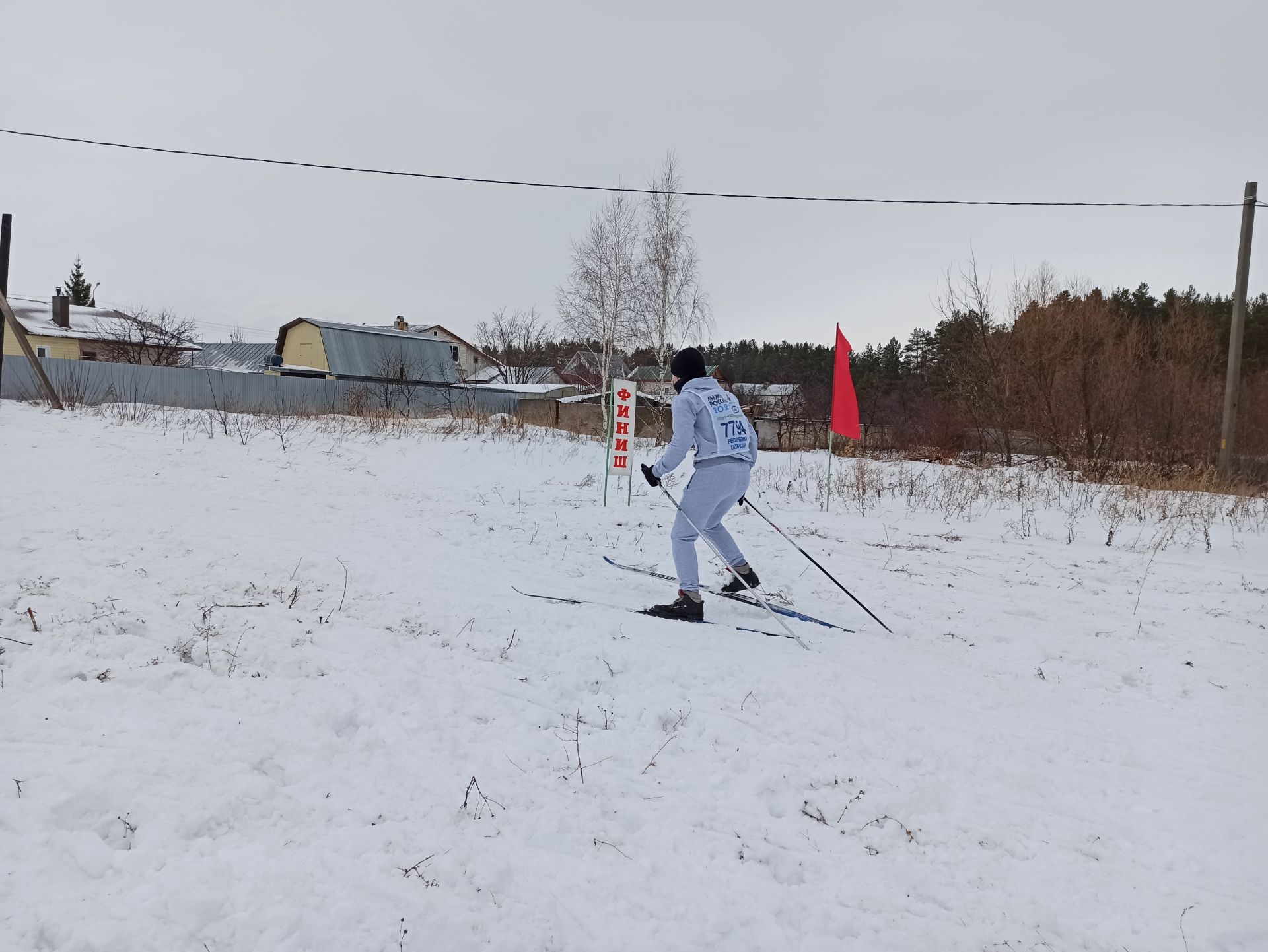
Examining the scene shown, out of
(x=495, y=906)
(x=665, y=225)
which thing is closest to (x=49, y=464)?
(x=495, y=906)

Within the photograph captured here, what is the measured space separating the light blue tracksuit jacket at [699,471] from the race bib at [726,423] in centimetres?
1

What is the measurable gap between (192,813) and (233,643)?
1481 mm

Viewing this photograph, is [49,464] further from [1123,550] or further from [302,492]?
[1123,550]

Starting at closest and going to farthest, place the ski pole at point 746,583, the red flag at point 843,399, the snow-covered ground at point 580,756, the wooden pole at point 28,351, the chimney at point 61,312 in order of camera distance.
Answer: the snow-covered ground at point 580,756 < the ski pole at point 746,583 < the red flag at point 843,399 < the wooden pole at point 28,351 < the chimney at point 61,312

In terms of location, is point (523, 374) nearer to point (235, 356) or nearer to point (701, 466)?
point (235, 356)

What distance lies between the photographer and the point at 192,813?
2.55 metres

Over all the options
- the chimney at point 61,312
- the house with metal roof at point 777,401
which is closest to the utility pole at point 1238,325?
the house with metal roof at point 777,401

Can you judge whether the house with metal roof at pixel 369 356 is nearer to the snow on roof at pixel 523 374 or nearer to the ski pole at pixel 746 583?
the snow on roof at pixel 523 374

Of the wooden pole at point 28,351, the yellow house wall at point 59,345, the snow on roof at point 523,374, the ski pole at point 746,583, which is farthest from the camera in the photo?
the snow on roof at point 523,374

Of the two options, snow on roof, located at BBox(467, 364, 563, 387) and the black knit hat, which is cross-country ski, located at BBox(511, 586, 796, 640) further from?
snow on roof, located at BBox(467, 364, 563, 387)

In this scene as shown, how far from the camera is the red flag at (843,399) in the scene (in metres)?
10.9

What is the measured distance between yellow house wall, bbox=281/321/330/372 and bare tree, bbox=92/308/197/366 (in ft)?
17.2

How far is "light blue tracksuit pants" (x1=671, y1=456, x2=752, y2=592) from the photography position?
5.40 meters

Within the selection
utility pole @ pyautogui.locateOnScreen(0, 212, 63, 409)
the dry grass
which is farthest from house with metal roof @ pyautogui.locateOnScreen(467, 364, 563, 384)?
the dry grass
